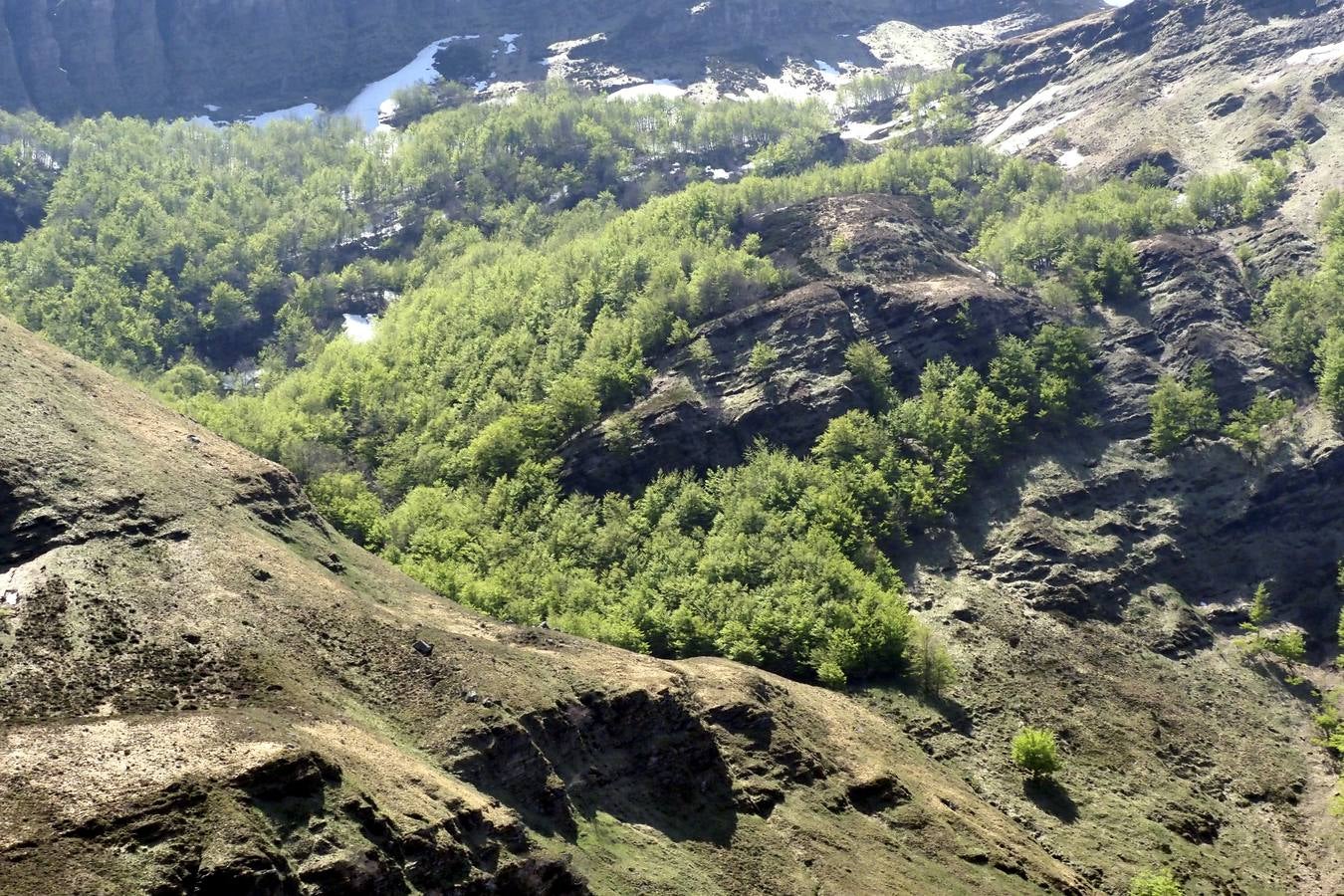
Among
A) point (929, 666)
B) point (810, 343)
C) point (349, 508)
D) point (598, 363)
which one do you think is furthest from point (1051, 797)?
point (598, 363)

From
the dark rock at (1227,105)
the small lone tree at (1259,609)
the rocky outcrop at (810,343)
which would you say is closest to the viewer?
the small lone tree at (1259,609)

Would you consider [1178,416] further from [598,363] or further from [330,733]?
[330,733]

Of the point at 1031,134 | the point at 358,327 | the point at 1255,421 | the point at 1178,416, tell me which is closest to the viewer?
the point at 1255,421

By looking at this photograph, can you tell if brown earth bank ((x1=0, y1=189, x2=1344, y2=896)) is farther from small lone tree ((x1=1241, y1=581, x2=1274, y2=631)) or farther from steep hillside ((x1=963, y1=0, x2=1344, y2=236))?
steep hillside ((x1=963, y1=0, x2=1344, y2=236))

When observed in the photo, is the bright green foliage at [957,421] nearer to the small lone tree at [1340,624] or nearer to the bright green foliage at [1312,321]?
the bright green foliage at [1312,321]

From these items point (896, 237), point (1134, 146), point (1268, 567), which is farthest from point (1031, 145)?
point (1268, 567)

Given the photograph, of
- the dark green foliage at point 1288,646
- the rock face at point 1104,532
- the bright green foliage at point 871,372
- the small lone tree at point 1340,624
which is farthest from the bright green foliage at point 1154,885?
the bright green foliage at point 871,372

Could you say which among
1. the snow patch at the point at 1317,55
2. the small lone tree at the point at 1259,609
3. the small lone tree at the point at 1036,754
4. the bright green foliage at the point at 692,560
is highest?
the snow patch at the point at 1317,55

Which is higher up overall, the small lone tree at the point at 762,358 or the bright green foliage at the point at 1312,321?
the small lone tree at the point at 762,358
